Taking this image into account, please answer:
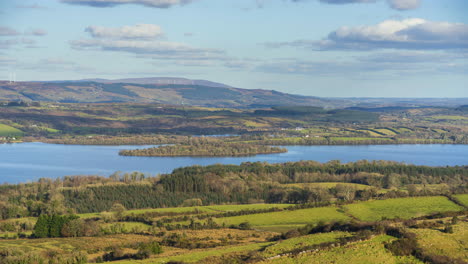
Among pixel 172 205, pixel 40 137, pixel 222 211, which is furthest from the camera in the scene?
pixel 40 137

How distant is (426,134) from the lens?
178m

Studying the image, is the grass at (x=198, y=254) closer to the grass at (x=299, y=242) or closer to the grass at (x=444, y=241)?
the grass at (x=299, y=242)

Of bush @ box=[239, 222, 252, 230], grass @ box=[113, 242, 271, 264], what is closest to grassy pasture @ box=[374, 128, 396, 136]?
bush @ box=[239, 222, 252, 230]

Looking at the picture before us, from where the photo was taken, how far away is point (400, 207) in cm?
5334

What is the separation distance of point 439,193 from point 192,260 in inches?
1472

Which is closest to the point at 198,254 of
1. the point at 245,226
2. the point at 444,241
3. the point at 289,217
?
the point at 444,241

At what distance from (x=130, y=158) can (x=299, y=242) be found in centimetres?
9507

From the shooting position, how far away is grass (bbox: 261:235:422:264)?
26.9 metres

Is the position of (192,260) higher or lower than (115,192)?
higher

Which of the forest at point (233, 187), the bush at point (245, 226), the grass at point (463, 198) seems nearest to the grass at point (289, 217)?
the bush at point (245, 226)

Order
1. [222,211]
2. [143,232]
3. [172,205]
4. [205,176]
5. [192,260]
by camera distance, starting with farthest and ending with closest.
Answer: [205,176] < [172,205] < [222,211] < [143,232] < [192,260]

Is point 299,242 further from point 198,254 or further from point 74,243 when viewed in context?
point 74,243

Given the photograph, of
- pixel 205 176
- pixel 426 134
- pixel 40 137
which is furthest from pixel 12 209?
pixel 426 134

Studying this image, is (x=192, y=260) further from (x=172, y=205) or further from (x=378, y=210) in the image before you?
(x=172, y=205)
